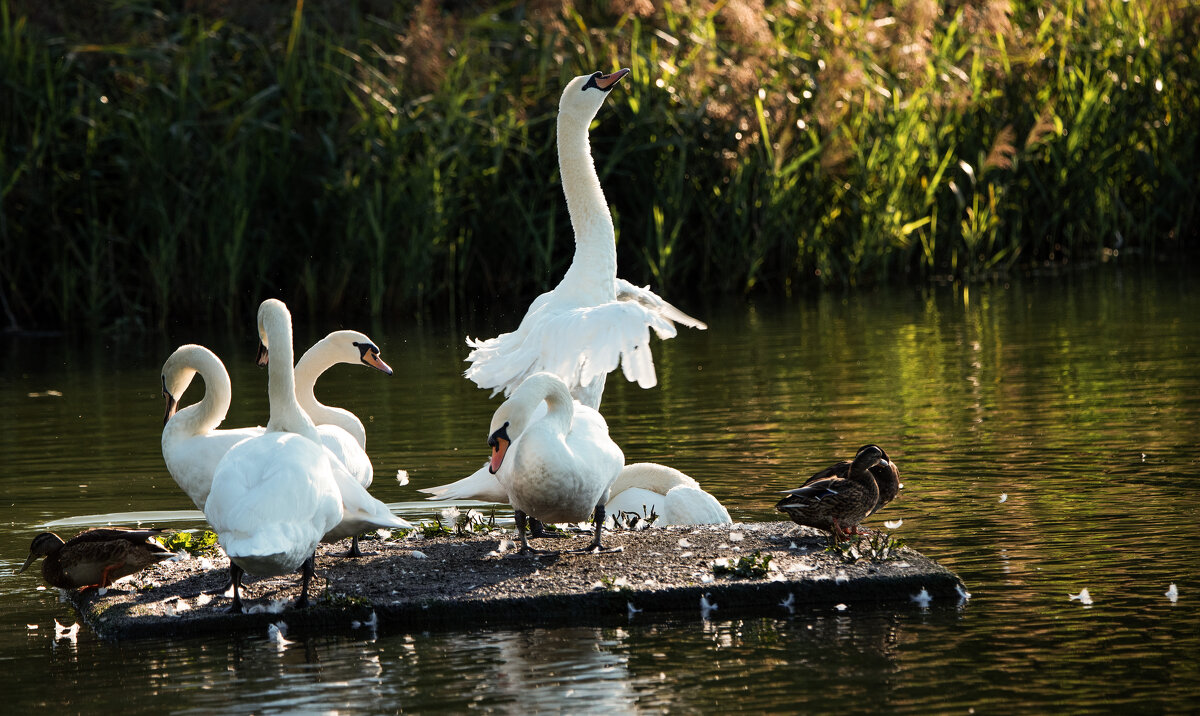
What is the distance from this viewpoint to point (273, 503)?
6.43 m

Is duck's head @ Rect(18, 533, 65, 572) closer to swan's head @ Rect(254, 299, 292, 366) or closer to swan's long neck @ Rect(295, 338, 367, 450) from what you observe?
swan's head @ Rect(254, 299, 292, 366)

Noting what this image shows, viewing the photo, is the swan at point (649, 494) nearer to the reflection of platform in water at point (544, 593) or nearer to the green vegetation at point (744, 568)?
the reflection of platform in water at point (544, 593)

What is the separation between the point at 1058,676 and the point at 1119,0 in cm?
1771

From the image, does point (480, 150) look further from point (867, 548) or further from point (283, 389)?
point (867, 548)

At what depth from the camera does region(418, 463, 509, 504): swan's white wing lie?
8117 millimetres

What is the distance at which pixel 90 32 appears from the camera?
65.6ft

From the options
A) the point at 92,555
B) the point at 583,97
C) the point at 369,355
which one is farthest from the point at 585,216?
the point at 92,555

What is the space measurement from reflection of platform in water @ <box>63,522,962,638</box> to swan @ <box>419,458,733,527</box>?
85 centimetres

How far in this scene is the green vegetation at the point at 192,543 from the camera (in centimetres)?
801

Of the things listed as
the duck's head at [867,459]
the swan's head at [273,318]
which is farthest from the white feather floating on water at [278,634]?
the duck's head at [867,459]

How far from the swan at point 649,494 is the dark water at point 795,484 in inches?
10.9

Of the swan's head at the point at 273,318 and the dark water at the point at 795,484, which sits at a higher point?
the swan's head at the point at 273,318

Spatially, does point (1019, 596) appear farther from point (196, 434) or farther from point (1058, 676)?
point (196, 434)

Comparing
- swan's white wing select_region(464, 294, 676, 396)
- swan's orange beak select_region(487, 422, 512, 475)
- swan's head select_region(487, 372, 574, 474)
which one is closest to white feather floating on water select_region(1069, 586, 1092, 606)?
swan's white wing select_region(464, 294, 676, 396)
